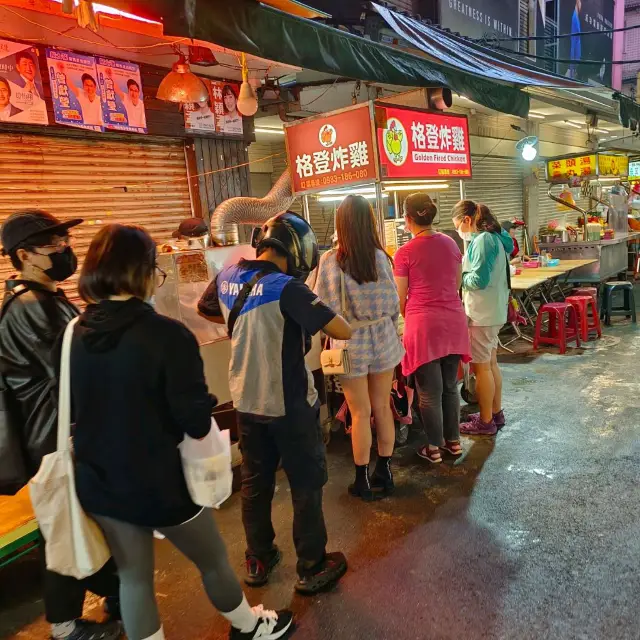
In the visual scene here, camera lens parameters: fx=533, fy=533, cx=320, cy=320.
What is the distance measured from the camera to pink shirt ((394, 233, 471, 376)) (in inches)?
153

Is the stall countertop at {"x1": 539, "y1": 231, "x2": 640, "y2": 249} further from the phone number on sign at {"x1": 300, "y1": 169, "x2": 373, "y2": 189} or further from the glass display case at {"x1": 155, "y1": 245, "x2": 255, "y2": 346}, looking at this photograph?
the glass display case at {"x1": 155, "y1": 245, "x2": 255, "y2": 346}

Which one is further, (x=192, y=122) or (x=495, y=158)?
(x=495, y=158)

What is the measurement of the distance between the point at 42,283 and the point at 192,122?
150 inches

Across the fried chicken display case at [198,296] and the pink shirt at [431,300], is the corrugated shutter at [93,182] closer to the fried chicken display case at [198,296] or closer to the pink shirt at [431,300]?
the fried chicken display case at [198,296]

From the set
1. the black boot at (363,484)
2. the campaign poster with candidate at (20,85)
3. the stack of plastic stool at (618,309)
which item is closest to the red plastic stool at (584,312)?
the stack of plastic stool at (618,309)

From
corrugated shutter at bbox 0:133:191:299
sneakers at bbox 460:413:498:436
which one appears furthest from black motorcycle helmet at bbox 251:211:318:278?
sneakers at bbox 460:413:498:436

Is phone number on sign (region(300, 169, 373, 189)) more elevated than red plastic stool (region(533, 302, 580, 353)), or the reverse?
phone number on sign (region(300, 169, 373, 189))

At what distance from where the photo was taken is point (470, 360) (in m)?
4.38

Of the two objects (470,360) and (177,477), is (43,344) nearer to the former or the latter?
(177,477)

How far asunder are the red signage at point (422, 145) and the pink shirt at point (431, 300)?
82 centimetres

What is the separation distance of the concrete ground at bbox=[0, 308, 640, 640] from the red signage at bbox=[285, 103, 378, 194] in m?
2.35

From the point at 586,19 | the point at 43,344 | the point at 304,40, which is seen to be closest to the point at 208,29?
the point at 304,40

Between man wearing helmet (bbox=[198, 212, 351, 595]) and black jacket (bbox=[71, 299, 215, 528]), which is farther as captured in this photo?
man wearing helmet (bbox=[198, 212, 351, 595])

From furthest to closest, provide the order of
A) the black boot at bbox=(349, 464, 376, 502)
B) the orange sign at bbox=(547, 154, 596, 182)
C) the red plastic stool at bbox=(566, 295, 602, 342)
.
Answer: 1. the orange sign at bbox=(547, 154, 596, 182)
2. the red plastic stool at bbox=(566, 295, 602, 342)
3. the black boot at bbox=(349, 464, 376, 502)
